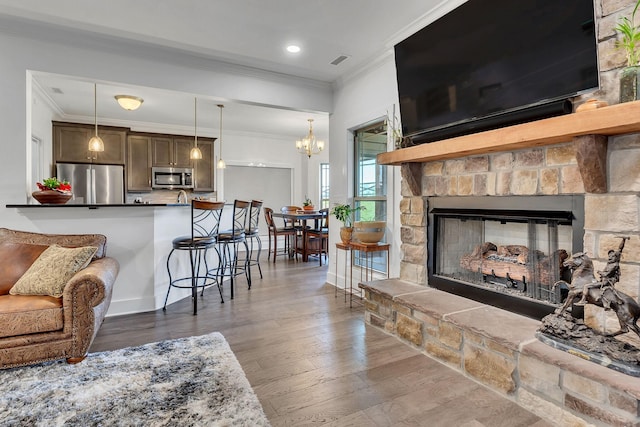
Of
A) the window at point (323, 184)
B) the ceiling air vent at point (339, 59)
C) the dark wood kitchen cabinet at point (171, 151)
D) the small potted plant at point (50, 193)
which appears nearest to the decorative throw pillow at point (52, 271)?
the small potted plant at point (50, 193)

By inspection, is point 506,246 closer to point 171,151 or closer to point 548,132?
point 548,132

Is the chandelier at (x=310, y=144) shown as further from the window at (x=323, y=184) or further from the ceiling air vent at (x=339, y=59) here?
the ceiling air vent at (x=339, y=59)

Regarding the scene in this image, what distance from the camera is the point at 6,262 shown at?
2.62 m

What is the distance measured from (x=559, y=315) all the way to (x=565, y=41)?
4.95ft

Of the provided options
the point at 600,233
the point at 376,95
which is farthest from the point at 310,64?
the point at 600,233

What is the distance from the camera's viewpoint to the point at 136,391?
1939 mm

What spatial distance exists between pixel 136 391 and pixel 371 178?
122 inches

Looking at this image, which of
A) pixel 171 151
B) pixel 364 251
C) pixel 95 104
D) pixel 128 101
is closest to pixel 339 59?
pixel 364 251

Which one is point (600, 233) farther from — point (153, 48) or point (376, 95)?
point (153, 48)

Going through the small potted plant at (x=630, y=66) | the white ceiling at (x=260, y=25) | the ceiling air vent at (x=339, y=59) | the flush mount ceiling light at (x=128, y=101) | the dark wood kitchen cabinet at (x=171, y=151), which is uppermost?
the ceiling air vent at (x=339, y=59)

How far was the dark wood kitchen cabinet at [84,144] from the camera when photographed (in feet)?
19.0

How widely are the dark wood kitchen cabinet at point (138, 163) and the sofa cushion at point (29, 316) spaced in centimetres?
446

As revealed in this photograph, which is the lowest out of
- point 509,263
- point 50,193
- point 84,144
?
point 509,263

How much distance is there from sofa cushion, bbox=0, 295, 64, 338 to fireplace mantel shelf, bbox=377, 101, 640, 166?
280cm
